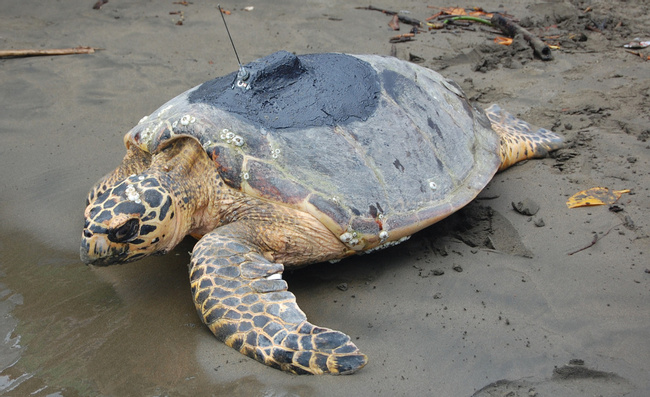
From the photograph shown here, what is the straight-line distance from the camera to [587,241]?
294cm

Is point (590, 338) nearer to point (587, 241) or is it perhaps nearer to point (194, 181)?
point (587, 241)

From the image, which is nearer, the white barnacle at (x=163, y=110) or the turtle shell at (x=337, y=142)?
the turtle shell at (x=337, y=142)

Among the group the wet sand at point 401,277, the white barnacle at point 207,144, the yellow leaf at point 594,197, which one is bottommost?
the wet sand at point 401,277

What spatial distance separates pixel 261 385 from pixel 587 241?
1.98m

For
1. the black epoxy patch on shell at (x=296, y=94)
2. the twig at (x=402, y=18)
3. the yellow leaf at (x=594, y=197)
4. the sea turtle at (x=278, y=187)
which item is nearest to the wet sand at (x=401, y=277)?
the yellow leaf at (x=594, y=197)

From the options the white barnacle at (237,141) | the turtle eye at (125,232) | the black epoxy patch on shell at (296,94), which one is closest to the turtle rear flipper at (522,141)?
the black epoxy patch on shell at (296,94)

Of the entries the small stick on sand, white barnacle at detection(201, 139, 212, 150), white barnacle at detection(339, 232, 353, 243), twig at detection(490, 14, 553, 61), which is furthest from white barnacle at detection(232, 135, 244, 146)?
twig at detection(490, 14, 553, 61)

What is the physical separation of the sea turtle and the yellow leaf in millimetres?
585

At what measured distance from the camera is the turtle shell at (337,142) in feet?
8.98

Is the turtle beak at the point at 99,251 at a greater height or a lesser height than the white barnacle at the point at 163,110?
lesser

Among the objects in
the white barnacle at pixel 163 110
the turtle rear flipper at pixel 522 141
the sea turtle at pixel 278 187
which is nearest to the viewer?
the sea turtle at pixel 278 187

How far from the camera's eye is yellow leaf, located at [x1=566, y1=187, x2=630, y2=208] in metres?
3.23

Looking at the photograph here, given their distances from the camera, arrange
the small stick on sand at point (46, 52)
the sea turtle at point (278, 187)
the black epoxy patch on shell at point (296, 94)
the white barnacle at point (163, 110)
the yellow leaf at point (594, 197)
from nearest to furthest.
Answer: the sea turtle at point (278, 187), the black epoxy patch on shell at point (296, 94), the white barnacle at point (163, 110), the yellow leaf at point (594, 197), the small stick on sand at point (46, 52)

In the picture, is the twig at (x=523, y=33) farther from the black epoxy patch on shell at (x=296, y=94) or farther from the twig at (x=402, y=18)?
the black epoxy patch on shell at (x=296, y=94)
